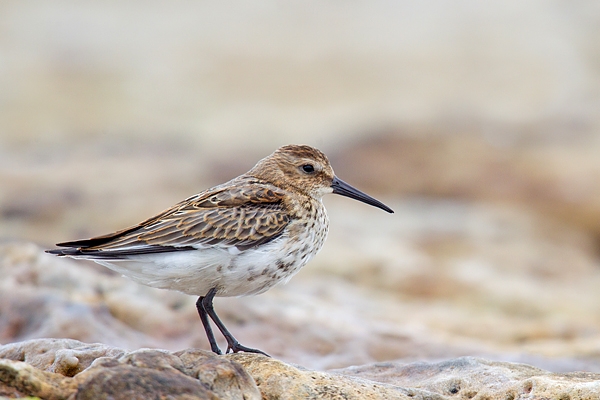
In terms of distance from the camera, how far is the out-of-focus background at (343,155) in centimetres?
854

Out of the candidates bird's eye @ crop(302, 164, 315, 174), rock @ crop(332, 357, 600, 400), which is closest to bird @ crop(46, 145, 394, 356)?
bird's eye @ crop(302, 164, 315, 174)

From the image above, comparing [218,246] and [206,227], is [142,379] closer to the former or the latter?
[218,246]

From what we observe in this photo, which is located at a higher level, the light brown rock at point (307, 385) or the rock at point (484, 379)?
the rock at point (484, 379)

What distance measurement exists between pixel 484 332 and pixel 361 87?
18488mm

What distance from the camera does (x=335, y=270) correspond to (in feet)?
38.7

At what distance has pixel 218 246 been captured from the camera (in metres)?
6.35

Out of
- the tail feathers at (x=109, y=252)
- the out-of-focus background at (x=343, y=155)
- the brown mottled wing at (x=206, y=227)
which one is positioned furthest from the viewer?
the out-of-focus background at (x=343, y=155)

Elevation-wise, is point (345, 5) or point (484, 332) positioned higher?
point (345, 5)

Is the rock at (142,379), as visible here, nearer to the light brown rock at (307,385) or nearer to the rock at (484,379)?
the light brown rock at (307,385)

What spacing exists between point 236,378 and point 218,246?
65.2 inches

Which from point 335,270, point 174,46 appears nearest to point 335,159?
point 335,270

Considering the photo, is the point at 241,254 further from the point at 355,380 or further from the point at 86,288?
the point at 86,288

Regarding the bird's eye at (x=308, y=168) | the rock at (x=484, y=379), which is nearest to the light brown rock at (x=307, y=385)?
the rock at (x=484, y=379)

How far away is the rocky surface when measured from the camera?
4434 millimetres
